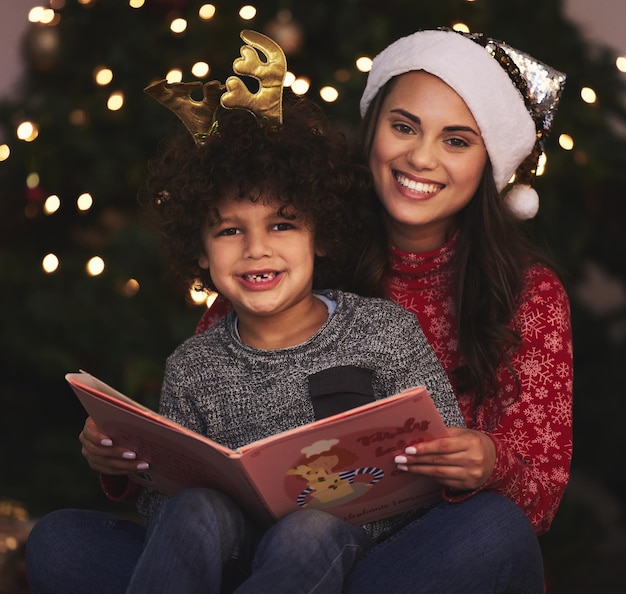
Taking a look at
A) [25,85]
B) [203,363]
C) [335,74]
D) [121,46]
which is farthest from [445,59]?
[25,85]

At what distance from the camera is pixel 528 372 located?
1.74 m

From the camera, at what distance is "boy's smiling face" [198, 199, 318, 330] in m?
1.64

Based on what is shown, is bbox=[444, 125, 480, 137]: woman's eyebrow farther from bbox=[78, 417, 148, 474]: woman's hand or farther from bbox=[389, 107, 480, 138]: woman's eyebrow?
bbox=[78, 417, 148, 474]: woman's hand

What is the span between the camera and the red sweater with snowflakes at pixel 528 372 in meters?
1.67

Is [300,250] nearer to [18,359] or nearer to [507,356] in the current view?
[507,356]

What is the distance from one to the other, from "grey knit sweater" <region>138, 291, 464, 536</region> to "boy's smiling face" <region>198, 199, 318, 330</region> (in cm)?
7

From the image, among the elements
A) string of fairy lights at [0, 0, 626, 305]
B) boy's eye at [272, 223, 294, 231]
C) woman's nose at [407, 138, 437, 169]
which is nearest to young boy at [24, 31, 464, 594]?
boy's eye at [272, 223, 294, 231]

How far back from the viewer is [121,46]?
267 centimetres

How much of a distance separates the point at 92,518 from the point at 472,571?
1.91ft

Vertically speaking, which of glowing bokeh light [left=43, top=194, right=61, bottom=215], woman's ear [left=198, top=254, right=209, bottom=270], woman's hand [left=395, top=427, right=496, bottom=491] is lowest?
woman's hand [left=395, top=427, right=496, bottom=491]

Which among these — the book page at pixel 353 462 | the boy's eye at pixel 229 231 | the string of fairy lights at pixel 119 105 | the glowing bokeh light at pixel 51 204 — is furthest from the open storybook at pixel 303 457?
the glowing bokeh light at pixel 51 204

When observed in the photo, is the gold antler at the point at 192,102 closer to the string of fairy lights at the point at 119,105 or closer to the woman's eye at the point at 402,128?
the woman's eye at the point at 402,128

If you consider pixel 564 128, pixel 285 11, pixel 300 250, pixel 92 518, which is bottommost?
pixel 92 518

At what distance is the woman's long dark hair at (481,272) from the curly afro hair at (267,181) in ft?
0.18
